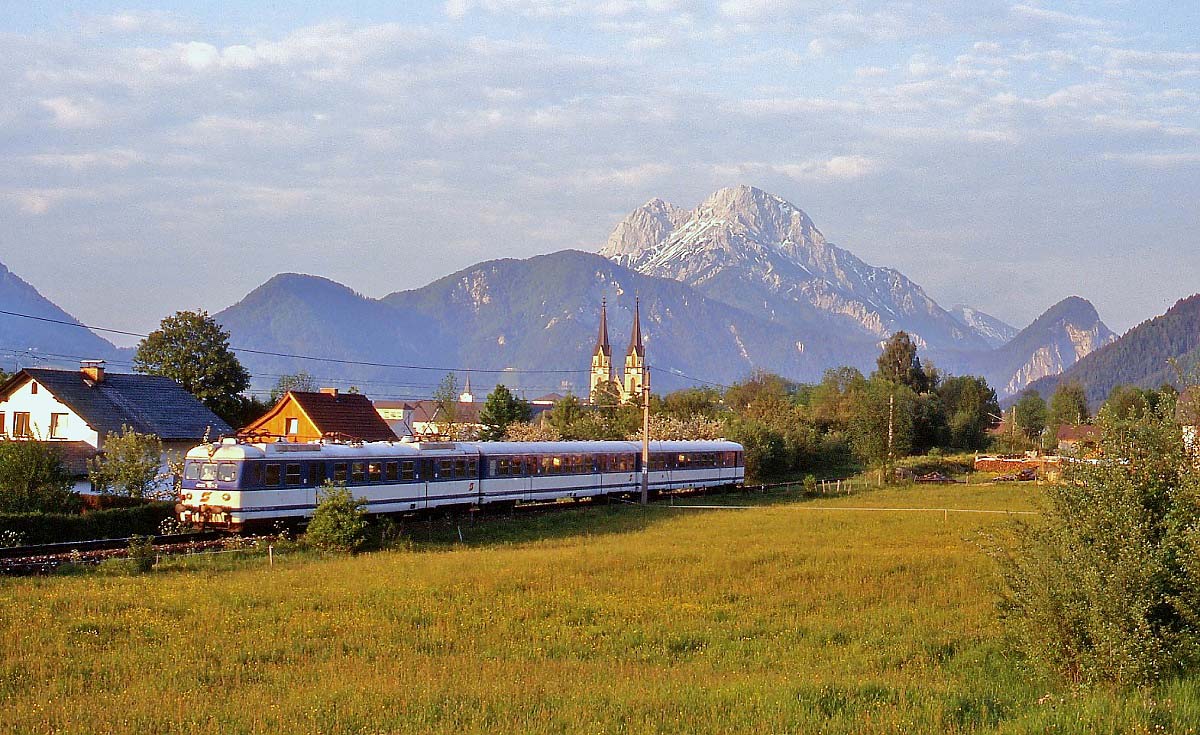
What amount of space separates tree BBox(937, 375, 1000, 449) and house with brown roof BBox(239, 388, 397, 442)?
2356 inches

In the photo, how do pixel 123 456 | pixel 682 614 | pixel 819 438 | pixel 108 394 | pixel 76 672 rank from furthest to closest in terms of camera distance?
1. pixel 819 438
2. pixel 108 394
3. pixel 123 456
4. pixel 682 614
5. pixel 76 672

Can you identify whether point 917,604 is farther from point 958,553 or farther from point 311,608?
point 311,608

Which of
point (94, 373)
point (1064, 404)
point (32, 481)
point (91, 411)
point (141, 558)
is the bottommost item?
point (141, 558)

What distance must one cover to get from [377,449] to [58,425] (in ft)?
64.2

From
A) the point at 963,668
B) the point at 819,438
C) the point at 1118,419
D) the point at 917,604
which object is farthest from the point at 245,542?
the point at 819,438

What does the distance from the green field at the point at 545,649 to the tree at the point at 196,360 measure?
39.1 meters

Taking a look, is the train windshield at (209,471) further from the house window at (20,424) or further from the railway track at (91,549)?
the house window at (20,424)

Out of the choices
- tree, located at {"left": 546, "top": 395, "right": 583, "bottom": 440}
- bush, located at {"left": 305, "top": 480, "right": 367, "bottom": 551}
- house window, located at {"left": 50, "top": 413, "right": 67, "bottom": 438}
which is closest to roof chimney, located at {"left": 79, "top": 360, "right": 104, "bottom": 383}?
house window, located at {"left": 50, "top": 413, "right": 67, "bottom": 438}

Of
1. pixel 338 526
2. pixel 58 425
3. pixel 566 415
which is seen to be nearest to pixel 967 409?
pixel 566 415

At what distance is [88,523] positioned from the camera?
29109 millimetres

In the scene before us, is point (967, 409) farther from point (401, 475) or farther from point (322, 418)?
point (401, 475)

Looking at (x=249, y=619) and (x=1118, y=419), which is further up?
(x=1118, y=419)

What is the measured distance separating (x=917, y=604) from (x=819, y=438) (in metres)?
58.0

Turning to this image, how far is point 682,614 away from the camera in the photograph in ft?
61.1
